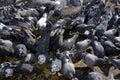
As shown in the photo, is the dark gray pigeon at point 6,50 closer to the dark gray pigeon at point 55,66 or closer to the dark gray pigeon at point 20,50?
the dark gray pigeon at point 20,50

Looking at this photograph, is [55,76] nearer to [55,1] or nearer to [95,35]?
[95,35]

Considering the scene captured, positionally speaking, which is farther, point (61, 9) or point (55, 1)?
point (55, 1)

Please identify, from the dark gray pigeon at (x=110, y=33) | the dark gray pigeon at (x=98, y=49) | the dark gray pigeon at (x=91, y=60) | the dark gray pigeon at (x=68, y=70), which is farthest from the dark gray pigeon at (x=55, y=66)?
the dark gray pigeon at (x=110, y=33)

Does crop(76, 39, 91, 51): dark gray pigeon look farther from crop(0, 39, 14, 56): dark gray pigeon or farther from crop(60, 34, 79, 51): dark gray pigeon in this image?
crop(0, 39, 14, 56): dark gray pigeon

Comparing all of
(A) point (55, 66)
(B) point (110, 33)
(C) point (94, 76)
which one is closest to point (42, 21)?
(B) point (110, 33)

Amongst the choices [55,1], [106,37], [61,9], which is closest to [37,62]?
[106,37]

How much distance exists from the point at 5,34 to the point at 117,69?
1.25m

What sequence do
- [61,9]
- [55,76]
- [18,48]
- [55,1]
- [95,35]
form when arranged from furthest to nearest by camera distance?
[55,1] < [61,9] < [95,35] < [18,48] < [55,76]

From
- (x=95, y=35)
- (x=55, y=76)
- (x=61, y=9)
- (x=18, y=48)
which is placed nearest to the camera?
(x=55, y=76)

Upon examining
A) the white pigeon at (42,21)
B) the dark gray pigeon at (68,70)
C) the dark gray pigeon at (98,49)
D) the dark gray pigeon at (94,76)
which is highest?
the white pigeon at (42,21)

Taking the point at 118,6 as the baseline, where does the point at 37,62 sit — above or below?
below

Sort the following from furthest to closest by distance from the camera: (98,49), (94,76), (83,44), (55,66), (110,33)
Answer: (110,33) → (83,44) → (98,49) → (55,66) → (94,76)

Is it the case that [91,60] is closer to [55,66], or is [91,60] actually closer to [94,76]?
[94,76]

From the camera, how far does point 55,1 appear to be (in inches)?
165
